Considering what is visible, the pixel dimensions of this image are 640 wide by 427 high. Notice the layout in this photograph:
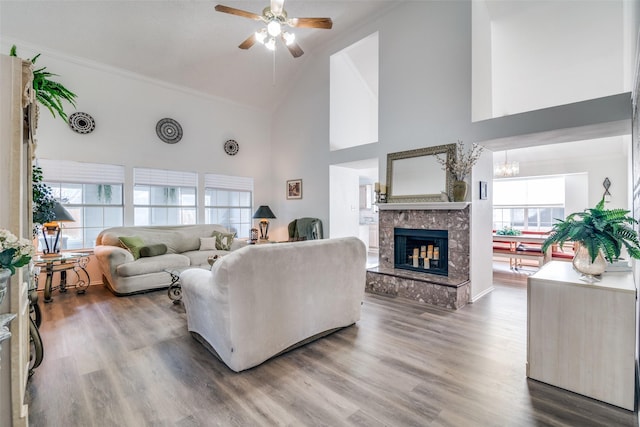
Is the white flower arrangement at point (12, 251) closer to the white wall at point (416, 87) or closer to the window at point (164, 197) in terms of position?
the white wall at point (416, 87)

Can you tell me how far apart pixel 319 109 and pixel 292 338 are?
4.94 meters

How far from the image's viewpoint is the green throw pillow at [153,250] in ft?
15.3

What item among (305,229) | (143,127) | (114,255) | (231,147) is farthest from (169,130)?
(305,229)

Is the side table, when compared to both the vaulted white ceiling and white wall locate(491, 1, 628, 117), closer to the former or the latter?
the vaulted white ceiling

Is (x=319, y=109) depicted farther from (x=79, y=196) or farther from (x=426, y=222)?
(x=79, y=196)

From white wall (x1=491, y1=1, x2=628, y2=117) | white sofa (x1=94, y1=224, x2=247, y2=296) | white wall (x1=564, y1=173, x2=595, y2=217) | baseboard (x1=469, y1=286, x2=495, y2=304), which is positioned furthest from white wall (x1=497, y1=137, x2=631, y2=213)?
white sofa (x1=94, y1=224, x2=247, y2=296)

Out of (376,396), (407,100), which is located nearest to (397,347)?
(376,396)

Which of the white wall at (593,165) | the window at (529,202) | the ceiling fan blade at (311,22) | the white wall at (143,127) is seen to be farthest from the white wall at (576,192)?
the white wall at (143,127)

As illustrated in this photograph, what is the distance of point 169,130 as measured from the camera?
569 centimetres

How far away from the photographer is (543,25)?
4.32 metres

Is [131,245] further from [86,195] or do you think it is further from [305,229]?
[305,229]

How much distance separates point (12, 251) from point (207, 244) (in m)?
4.54

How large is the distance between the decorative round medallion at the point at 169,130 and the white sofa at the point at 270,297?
4022 mm

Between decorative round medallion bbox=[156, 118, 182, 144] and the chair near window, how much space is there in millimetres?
2922
